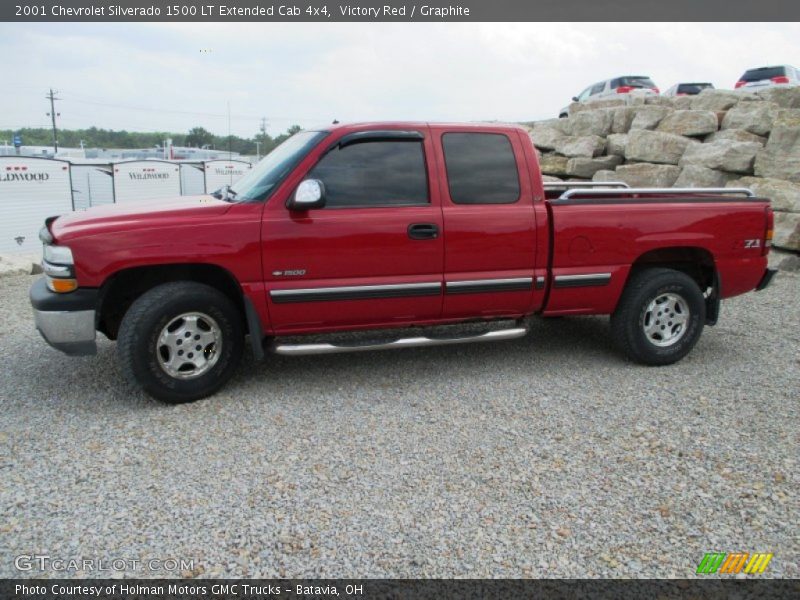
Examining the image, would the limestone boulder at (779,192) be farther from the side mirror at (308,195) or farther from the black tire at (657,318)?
the side mirror at (308,195)

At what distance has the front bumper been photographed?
391 centimetres

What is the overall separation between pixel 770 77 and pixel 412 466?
18.0m

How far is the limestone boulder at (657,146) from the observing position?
39.7 ft

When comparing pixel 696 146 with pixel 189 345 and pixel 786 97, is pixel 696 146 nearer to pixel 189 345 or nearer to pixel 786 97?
pixel 786 97

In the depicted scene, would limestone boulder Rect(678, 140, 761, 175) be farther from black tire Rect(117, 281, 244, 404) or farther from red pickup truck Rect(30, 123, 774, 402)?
black tire Rect(117, 281, 244, 404)

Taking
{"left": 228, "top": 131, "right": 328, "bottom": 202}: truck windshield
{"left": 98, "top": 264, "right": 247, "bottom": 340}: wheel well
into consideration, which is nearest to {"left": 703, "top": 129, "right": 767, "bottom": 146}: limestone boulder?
{"left": 228, "top": 131, "right": 328, "bottom": 202}: truck windshield

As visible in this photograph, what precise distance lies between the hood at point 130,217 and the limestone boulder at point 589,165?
35.4 feet

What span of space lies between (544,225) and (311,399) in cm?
217

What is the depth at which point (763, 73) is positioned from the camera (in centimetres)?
1684

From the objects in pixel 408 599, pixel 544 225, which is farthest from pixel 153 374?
→ pixel 544 225

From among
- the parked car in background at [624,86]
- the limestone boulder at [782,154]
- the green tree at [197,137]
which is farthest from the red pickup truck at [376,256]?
the green tree at [197,137]

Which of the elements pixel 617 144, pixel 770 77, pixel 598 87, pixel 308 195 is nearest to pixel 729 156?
pixel 617 144

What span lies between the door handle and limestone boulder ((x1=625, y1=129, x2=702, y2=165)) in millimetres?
9459

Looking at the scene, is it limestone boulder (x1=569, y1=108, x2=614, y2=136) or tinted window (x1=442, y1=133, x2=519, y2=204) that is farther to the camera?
limestone boulder (x1=569, y1=108, x2=614, y2=136)
